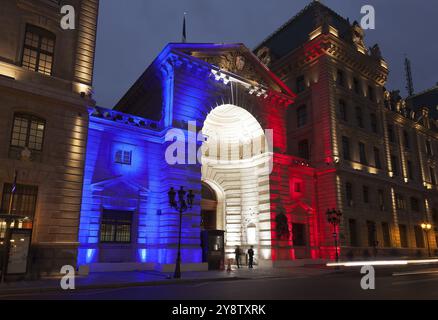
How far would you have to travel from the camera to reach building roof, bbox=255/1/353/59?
136ft

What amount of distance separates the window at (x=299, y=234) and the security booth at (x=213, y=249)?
10126 mm

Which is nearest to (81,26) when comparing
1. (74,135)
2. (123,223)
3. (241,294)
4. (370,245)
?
(74,135)

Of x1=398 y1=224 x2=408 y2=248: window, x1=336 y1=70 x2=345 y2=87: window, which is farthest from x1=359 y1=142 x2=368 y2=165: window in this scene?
x1=398 y1=224 x2=408 y2=248: window

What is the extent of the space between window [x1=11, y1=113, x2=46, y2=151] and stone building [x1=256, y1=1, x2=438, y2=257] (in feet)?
86.9

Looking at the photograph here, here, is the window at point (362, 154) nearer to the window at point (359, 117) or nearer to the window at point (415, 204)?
the window at point (359, 117)

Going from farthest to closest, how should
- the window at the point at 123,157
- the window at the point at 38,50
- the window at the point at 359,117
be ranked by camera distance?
1. the window at the point at 359,117
2. the window at the point at 123,157
3. the window at the point at 38,50

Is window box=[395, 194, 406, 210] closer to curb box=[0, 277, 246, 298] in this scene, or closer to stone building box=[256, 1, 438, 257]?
stone building box=[256, 1, 438, 257]

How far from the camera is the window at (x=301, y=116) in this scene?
1594 inches

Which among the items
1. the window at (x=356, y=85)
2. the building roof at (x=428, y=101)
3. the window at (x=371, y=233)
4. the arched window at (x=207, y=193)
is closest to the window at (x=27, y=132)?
the arched window at (x=207, y=193)

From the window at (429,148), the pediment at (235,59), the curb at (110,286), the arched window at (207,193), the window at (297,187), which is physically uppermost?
the pediment at (235,59)

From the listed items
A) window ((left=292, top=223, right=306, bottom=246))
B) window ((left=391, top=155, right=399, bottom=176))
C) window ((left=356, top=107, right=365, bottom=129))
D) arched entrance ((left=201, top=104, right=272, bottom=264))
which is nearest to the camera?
arched entrance ((left=201, top=104, right=272, bottom=264))

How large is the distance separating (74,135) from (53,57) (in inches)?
198

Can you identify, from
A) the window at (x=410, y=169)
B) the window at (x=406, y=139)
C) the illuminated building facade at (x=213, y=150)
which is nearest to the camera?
the illuminated building facade at (x=213, y=150)

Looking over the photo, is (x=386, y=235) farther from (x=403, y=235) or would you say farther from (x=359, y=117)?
(x=359, y=117)
